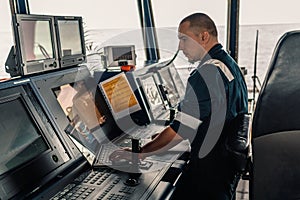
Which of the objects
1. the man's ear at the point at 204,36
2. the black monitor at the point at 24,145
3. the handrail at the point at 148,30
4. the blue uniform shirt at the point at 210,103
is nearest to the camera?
the black monitor at the point at 24,145

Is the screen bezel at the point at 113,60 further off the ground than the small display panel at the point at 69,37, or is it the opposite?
the small display panel at the point at 69,37

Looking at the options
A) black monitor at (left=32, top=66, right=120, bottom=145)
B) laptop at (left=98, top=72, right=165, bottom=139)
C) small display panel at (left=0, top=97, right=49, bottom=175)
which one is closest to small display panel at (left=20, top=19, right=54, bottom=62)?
black monitor at (left=32, top=66, right=120, bottom=145)

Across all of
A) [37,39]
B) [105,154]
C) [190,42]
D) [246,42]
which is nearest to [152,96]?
[190,42]

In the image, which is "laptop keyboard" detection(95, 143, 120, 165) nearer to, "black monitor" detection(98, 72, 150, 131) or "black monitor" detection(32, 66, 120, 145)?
"black monitor" detection(32, 66, 120, 145)

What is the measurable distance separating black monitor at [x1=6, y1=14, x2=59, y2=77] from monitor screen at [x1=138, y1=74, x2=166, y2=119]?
0.86 meters

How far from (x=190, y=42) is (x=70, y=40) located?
680 mm

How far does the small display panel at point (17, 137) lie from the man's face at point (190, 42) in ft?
3.20

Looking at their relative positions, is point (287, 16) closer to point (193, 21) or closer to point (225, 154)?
point (193, 21)

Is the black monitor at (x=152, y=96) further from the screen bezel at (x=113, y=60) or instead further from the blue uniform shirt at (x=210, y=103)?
the blue uniform shirt at (x=210, y=103)

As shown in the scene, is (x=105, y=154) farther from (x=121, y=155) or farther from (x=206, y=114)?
(x=206, y=114)

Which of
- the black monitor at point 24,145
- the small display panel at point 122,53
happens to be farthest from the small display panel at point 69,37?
the small display panel at point 122,53

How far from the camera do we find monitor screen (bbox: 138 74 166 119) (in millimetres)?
2355

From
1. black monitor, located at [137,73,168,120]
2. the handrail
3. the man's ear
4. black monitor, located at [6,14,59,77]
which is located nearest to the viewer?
black monitor, located at [6,14,59,77]

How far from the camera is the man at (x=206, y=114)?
5.45 feet
